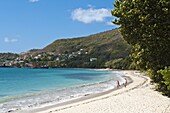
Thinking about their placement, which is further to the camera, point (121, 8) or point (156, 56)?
point (156, 56)

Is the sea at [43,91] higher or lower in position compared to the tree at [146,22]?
lower

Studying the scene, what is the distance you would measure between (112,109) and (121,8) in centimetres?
733

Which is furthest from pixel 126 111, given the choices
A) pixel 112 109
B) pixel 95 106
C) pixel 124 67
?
pixel 124 67

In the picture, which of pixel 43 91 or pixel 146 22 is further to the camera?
pixel 43 91

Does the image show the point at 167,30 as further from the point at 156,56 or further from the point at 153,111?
the point at 153,111

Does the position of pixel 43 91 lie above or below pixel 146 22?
below

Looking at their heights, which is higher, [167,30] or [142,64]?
[167,30]

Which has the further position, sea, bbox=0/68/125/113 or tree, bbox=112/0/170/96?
sea, bbox=0/68/125/113

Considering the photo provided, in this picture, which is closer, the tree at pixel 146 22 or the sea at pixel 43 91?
the tree at pixel 146 22

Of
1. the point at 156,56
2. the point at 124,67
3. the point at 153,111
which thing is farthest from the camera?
the point at 124,67

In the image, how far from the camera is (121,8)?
21828 millimetres

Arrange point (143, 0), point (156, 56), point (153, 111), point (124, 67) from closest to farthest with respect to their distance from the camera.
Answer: point (153, 111)
point (143, 0)
point (156, 56)
point (124, 67)

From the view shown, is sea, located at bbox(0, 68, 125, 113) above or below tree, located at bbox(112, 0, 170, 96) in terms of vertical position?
below

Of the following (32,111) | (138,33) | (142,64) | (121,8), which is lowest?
(32,111)
